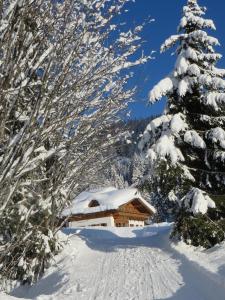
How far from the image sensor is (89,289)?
39.3ft

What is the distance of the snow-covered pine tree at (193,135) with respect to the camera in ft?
49.5

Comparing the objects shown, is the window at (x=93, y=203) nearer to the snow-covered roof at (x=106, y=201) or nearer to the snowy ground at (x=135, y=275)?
the snow-covered roof at (x=106, y=201)

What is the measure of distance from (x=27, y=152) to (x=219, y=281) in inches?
247

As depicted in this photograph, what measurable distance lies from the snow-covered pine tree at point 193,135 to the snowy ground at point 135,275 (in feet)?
4.12

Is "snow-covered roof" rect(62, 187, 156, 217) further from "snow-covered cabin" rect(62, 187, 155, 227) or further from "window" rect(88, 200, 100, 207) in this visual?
"window" rect(88, 200, 100, 207)

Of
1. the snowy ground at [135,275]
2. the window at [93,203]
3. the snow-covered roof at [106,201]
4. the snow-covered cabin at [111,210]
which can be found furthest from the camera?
the window at [93,203]

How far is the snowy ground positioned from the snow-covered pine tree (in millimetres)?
1257

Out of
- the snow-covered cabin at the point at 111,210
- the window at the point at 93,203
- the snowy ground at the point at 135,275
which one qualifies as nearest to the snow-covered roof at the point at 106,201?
the snow-covered cabin at the point at 111,210

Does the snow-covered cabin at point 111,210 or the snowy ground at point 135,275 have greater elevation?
the snow-covered cabin at point 111,210

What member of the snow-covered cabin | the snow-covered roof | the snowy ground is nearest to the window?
the snow-covered cabin

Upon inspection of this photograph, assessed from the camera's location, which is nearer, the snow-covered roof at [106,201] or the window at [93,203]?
the snow-covered roof at [106,201]

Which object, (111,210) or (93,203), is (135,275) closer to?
(111,210)

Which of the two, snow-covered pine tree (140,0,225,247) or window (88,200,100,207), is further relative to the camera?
window (88,200,100,207)

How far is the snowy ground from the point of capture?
1010cm
